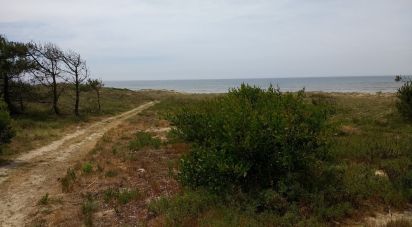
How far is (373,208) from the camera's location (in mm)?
8797

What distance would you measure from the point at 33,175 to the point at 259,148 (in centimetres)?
902

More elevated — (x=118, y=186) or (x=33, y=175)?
(x=118, y=186)

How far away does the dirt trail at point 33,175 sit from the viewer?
1040 centimetres

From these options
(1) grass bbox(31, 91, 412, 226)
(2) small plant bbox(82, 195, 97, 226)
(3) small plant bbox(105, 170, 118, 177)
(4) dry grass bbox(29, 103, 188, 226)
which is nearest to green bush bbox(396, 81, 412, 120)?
(1) grass bbox(31, 91, 412, 226)

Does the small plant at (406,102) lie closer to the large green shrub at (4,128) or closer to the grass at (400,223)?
the grass at (400,223)

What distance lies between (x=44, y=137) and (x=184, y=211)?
16.6m

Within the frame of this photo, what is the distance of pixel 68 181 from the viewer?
41.8ft

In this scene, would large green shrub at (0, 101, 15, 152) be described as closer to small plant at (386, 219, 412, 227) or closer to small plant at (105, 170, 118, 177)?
small plant at (105, 170, 118, 177)

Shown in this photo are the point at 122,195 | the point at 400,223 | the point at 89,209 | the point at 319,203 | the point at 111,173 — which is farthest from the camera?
the point at 111,173

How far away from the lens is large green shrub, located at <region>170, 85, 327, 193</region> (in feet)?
29.8

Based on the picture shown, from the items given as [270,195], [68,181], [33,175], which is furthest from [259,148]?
[33,175]

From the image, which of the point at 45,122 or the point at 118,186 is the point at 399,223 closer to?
the point at 118,186

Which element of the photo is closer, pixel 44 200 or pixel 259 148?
pixel 259 148

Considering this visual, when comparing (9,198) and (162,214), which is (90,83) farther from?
(162,214)
